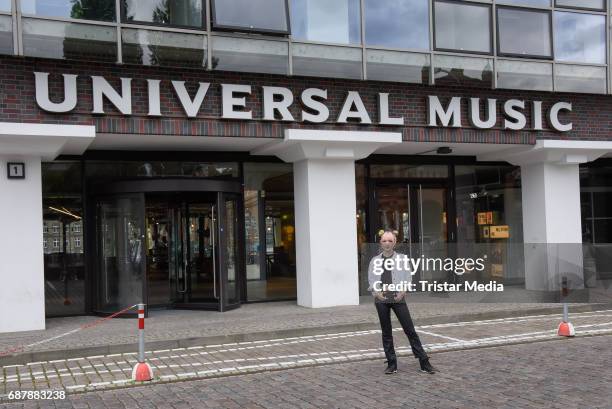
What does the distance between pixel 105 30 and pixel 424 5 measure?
254 inches

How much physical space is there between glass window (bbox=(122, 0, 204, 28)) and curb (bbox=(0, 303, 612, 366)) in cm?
561

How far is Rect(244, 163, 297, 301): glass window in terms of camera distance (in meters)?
14.5

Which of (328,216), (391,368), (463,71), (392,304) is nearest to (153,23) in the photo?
(328,216)

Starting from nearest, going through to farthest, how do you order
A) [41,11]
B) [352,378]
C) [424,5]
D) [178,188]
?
1. [352,378]
2. [41,11]
3. [178,188]
4. [424,5]

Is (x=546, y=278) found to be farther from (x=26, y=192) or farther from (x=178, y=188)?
(x=26, y=192)

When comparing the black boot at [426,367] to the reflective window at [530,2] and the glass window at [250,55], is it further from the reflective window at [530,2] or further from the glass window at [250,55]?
the reflective window at [530,2]

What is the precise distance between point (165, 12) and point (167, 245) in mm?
4970

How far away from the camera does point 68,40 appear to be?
1109 cm

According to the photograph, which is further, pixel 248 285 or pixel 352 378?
pixel 248 285

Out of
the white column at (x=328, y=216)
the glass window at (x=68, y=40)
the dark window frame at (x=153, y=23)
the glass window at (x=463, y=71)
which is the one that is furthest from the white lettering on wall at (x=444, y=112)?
the glass window at (x=68, y=40)

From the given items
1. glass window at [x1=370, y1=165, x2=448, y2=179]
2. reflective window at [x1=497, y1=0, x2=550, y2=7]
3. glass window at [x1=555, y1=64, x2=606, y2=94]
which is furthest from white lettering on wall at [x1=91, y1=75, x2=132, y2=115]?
glass window at [x1=555, y1=64, x2=606, y2=94]

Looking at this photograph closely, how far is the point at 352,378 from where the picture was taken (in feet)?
25.4

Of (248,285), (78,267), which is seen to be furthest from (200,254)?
(78,267)

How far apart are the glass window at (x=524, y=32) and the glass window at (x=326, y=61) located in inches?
135
